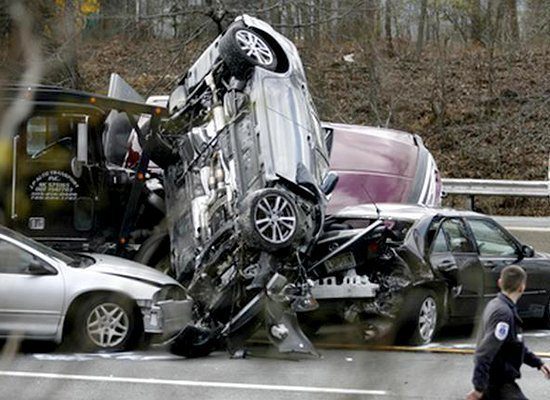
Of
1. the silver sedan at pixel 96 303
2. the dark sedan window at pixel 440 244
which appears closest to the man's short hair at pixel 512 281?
the silver sedan at pixel 96 303

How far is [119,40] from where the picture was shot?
105 inches

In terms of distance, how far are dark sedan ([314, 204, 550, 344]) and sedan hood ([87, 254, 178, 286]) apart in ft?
4.92

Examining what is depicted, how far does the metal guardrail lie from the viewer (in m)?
21.8

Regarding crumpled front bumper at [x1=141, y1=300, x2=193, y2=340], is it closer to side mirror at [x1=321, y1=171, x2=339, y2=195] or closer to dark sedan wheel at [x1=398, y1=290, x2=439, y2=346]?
side mirror at [x1=321, y1=171, x2=339, y2=195]

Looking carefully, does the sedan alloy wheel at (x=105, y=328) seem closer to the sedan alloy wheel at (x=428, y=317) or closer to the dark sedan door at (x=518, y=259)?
the sedan alloy wheel at (x=428, y=317)

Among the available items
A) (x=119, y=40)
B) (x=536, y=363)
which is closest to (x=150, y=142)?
(x=536, y=363)

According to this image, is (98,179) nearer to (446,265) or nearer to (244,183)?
(244,183)

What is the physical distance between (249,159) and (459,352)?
2639mm

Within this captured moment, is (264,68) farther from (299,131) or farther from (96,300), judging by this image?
(96,300)

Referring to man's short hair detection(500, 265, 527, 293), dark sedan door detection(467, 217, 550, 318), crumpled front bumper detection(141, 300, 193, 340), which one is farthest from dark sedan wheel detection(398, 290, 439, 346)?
man's short hair detection(500, 265, 527, 293)

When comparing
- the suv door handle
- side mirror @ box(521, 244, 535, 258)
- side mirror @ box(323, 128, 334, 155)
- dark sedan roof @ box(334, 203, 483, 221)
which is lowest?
side mirror @ box(521, 244, 535, 258)

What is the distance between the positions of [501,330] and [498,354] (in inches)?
5.2

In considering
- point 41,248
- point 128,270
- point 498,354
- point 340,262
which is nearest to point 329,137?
point 340,262

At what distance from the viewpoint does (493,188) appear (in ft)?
73.2
